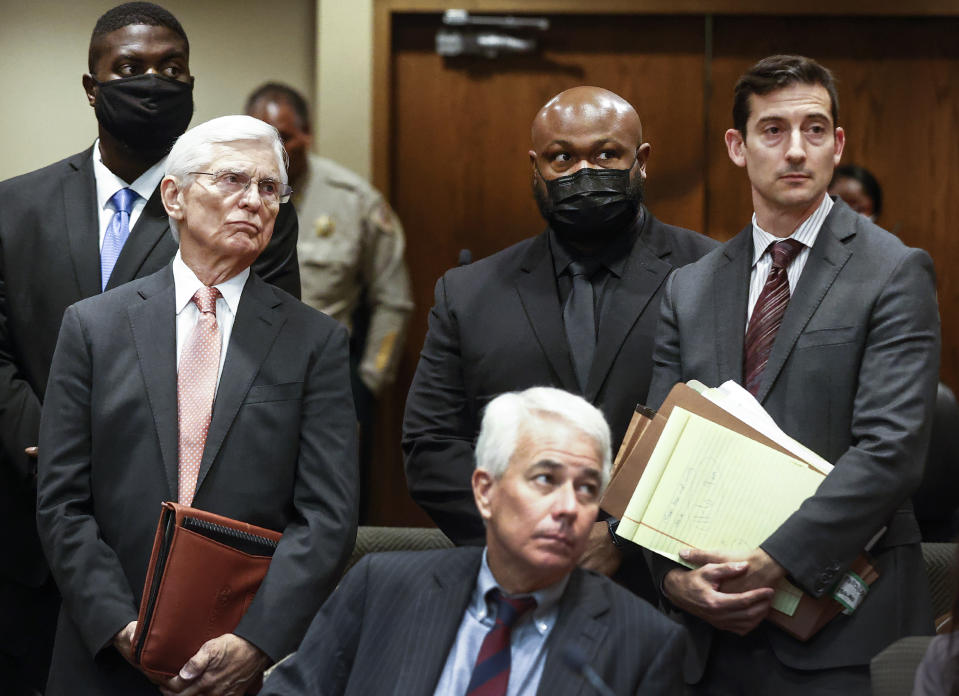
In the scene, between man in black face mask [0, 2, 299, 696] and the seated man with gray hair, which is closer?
the seated man with gray hair

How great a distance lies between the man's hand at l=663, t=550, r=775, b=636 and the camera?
2373 millimetres

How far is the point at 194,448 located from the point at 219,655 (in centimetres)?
40

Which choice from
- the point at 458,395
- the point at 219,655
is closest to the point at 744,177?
the point at 458,395

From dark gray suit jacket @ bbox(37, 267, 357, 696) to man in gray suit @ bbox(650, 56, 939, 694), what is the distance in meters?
0.67

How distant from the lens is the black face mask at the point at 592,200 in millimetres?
2893

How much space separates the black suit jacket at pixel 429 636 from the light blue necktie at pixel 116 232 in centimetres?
109

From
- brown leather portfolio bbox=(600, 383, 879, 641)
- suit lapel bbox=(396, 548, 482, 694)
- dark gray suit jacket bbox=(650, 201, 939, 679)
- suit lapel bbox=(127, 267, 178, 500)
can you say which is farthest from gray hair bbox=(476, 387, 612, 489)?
suit lapel bbox=(127, 267, 178, 500)

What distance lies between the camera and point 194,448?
8.39 feet

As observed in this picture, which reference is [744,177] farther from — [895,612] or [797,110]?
[895,612]

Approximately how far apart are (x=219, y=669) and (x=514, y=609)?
609 mm

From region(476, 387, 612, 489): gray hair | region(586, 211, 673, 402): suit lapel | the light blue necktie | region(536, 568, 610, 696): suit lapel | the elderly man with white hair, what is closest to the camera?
region(536, 568, 610, 696): suit lapel

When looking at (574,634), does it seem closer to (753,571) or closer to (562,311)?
(753,571)

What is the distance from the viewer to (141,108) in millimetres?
3002

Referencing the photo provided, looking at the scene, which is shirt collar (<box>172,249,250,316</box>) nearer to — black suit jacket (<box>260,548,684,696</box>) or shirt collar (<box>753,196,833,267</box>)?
black suit jacket (<box>260,548,684,696</box>)
